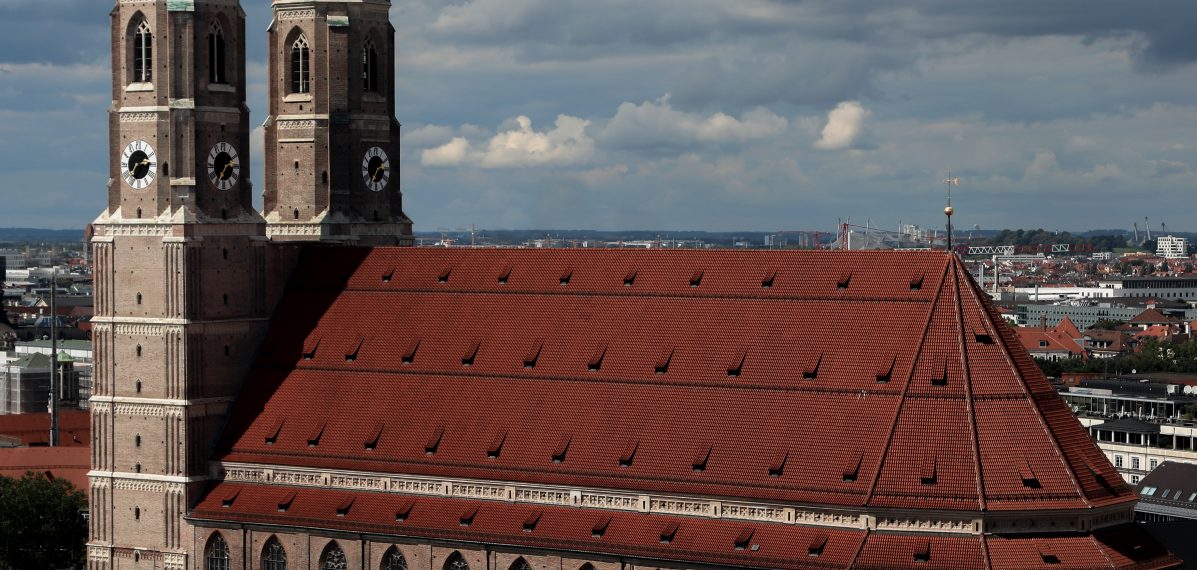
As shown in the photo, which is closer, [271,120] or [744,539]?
[744,539]

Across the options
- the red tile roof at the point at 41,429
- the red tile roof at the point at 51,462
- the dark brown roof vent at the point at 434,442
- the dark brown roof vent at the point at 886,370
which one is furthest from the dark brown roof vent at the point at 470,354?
the red tile roof at the point at 41,429

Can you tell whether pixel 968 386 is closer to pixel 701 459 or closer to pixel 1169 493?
pixel 701 459

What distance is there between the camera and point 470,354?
336ft

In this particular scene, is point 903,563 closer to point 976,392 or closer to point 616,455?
point 976,392

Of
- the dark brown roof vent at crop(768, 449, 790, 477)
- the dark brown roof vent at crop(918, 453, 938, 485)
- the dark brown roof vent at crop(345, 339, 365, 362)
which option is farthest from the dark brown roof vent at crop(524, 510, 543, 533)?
the dark brown roof vent at crop(918, 453, 938, 485)

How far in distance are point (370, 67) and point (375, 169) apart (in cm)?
512

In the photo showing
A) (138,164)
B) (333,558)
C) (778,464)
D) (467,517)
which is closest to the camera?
(778,464)

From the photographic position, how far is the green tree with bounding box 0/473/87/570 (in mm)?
115062

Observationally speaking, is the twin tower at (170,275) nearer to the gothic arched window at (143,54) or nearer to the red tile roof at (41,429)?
the gothic arched window at (143,54)

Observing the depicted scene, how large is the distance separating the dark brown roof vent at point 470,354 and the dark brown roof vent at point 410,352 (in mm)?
2611

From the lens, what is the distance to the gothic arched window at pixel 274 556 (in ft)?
336

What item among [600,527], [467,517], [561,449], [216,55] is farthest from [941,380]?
[216,55]

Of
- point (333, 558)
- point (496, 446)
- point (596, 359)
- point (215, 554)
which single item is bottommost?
point (215, 554)

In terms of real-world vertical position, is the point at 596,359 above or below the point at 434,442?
above
